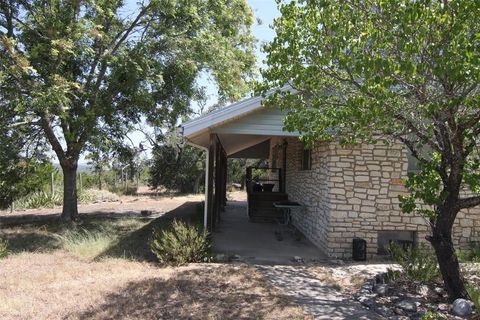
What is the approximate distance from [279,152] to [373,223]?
9187 millimetres

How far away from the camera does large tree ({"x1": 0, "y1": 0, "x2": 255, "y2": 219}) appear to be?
11.2 metres

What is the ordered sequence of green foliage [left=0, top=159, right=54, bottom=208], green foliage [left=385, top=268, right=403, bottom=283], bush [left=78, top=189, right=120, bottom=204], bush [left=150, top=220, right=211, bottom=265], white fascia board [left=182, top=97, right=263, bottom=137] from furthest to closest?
bush [left=78, top=189, right=120, bottom=204], green foliage [left=0, top=159, right=54, bottom=208], white fascia board [left=182, top=97, right=263, bottom=137], bush [left=150, top=220, right=211, bottom=265], green foliage [left=385, top=268, right=403, bottom=283]

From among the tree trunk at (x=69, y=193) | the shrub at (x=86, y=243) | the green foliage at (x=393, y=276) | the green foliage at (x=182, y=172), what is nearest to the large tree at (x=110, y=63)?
the tree trunk at (x=69, y=193)

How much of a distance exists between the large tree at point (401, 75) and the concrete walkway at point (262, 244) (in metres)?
3.53

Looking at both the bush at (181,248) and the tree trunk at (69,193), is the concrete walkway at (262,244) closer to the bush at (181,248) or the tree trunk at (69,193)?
the bush at (181,248)

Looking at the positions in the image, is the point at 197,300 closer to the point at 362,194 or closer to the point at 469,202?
the point at 469,202

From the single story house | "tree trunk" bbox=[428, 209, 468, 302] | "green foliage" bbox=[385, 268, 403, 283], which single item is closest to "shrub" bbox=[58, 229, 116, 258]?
the single story house

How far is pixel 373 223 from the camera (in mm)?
9945

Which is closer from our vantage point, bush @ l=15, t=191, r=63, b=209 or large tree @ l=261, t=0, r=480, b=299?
large tree @ l=261, t=0, r=480, b=299

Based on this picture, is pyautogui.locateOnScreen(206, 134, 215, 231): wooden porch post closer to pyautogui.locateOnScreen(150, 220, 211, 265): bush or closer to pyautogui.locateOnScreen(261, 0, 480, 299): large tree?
pyautogui.locateOnScreen(150, 220, 211, 265): bush

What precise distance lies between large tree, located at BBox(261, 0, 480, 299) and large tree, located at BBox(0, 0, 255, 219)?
6.15 m

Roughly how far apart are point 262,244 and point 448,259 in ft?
18.0

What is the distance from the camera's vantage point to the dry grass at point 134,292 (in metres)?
5.80

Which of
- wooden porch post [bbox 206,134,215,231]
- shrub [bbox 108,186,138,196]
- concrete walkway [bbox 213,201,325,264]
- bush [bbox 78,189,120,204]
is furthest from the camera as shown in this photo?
shrub [bbox 108,186,138,196]
